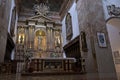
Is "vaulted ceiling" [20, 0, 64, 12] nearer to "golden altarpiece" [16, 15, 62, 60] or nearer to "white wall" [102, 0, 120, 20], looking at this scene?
"golden altarpiece" [16, 15, 62, 60]

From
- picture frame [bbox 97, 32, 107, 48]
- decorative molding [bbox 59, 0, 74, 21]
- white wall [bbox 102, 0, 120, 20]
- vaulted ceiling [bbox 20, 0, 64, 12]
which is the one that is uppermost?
vaulted ceiling [bbox 20, 0, 64, 12]

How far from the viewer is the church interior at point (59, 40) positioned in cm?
532

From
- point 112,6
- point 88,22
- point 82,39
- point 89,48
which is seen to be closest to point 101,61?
point 89,48

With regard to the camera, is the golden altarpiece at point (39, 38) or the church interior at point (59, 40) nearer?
the church interior at point (59, 40)

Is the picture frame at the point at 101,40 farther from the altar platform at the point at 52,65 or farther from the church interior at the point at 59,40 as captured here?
the altar platform at the point at 52,65

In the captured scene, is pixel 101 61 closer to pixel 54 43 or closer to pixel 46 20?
pixel 54 43

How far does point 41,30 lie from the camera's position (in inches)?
436

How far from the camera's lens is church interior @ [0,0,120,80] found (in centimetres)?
532

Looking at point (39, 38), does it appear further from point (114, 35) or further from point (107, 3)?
point (107, 3)

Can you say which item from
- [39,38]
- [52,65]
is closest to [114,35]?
[52,65]

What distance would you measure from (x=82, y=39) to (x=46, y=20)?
5493 millimetres

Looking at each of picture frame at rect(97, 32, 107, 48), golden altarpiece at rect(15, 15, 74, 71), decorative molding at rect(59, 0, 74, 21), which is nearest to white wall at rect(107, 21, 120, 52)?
picture frame at rect(97, 32, 107, 48)

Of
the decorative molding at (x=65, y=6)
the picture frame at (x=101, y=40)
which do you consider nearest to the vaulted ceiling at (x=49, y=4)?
the decorative molding at (x=65, y=6)

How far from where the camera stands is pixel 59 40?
1089cm
